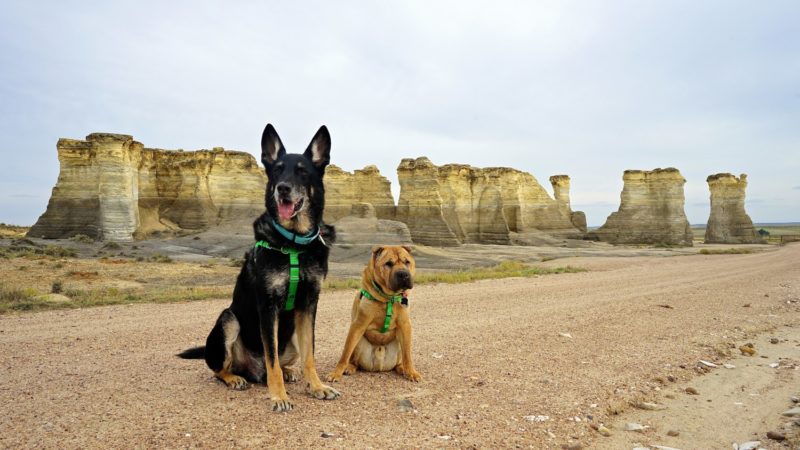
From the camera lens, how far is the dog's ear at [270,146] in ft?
13.8

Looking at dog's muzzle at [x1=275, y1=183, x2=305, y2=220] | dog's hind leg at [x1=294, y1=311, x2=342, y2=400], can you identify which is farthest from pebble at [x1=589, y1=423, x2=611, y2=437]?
dog's muzzle at [x1=275, y1=183, x2=305, y2=220]

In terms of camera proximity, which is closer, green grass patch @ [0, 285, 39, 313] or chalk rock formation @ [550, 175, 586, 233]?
green grass patch @ [0, 285, 39, 313]

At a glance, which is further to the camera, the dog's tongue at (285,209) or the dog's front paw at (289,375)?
the dog's front paw at (289,375)

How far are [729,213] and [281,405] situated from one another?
230 feet

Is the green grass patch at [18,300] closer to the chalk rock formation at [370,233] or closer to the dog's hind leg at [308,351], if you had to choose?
the dog's hind leg at [308,351]

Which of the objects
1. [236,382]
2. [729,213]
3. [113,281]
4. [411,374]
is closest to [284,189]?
[236,382]

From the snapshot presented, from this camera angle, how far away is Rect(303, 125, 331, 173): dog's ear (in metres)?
4.24

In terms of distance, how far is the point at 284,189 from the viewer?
387 centimetres

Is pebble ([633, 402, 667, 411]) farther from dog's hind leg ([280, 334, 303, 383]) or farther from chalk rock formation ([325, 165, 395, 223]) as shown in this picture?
chalk rock formation ([325, 165, 395, 223])

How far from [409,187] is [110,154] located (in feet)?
84.9

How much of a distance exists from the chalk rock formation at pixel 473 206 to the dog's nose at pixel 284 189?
4398cm

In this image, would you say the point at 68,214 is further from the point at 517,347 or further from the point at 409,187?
the point at 517,347

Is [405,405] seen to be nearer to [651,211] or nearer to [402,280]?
[402,280]

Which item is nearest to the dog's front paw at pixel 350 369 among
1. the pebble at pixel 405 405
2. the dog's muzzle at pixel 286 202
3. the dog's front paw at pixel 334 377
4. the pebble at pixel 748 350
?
the dog's front paw at pixel 334 377
